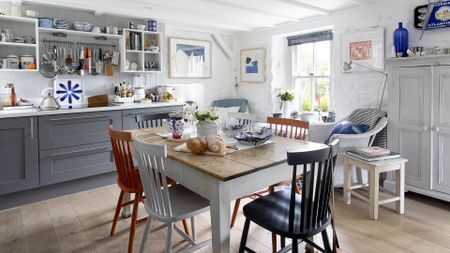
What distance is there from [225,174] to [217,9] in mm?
3091

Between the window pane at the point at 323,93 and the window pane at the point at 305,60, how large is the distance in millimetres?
262

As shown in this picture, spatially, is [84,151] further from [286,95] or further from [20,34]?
[286,95]

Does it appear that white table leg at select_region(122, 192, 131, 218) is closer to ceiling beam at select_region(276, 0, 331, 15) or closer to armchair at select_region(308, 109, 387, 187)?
armchair at select_region(308, 109, 387, 187)

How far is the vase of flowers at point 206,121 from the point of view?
7.18ft

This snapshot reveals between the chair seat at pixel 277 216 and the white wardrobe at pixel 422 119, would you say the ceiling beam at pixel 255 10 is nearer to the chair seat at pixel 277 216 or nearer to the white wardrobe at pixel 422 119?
the white wardrobe at pixel 422 119

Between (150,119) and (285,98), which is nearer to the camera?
(150,119)

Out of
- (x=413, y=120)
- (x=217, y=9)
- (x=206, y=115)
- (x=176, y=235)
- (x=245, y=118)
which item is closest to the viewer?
(x=206, y=115)

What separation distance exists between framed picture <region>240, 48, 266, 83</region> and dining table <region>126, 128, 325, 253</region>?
361 cm

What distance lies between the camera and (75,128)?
135 inches

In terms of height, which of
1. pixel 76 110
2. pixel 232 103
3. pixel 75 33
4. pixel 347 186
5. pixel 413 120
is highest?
pixel 75 33

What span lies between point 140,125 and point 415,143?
2715 millimetres

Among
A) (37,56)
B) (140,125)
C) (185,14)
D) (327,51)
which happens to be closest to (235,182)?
(140,125)

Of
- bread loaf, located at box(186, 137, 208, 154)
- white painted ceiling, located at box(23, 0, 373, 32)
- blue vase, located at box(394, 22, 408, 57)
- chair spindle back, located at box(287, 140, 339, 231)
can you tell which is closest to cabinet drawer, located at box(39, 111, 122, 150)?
white painted ceiling, located at box(23, 0, 373, 32)

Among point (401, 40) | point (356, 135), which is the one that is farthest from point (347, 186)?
point (401, 40)
